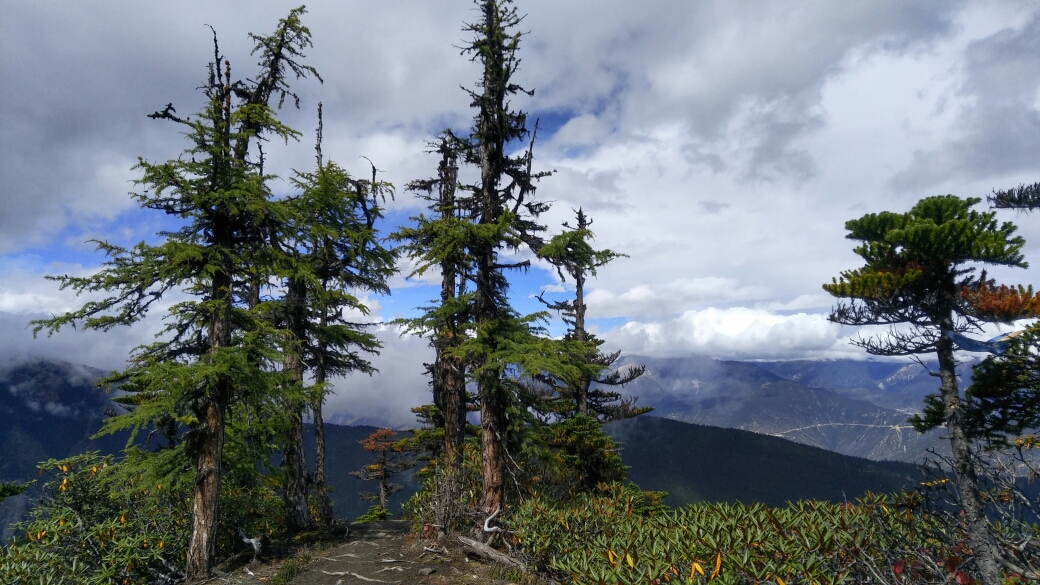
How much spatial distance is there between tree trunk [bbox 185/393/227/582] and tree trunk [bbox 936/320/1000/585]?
11.1 meters

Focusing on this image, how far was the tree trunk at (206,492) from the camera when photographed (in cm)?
883

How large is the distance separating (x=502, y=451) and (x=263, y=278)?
6.35 meters

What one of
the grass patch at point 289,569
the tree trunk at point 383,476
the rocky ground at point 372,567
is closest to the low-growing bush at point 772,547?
the rocky ground at point 372,567

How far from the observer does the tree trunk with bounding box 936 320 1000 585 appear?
5.13 meters

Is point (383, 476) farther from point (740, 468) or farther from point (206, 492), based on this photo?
point (740, 468)

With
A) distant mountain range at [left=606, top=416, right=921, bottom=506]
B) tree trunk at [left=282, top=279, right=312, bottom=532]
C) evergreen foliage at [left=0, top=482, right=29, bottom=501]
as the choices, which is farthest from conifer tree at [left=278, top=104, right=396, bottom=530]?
distant mountain range at [left=606, top=416, right=921, bottom=506]

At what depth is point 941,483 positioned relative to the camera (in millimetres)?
5746

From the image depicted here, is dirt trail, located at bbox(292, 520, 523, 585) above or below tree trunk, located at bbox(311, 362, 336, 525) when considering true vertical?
below

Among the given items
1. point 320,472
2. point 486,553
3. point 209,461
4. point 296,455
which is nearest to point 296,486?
point 296,455

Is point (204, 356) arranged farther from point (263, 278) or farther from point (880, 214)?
point (880, 214)

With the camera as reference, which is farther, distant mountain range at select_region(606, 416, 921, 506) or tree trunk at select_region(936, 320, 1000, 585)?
distant mountain range at select_region(606, 416, 921, 506)

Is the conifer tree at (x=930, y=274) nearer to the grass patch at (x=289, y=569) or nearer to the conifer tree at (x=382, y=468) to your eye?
the grass patch at (x=289, y=569)

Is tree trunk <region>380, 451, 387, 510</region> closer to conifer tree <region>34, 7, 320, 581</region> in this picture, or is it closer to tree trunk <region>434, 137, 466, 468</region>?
Answer: tree trunk <region>434, 137, 466, 468</region>

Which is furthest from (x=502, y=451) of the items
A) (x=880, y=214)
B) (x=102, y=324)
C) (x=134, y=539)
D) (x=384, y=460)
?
(x=384, y=460)
